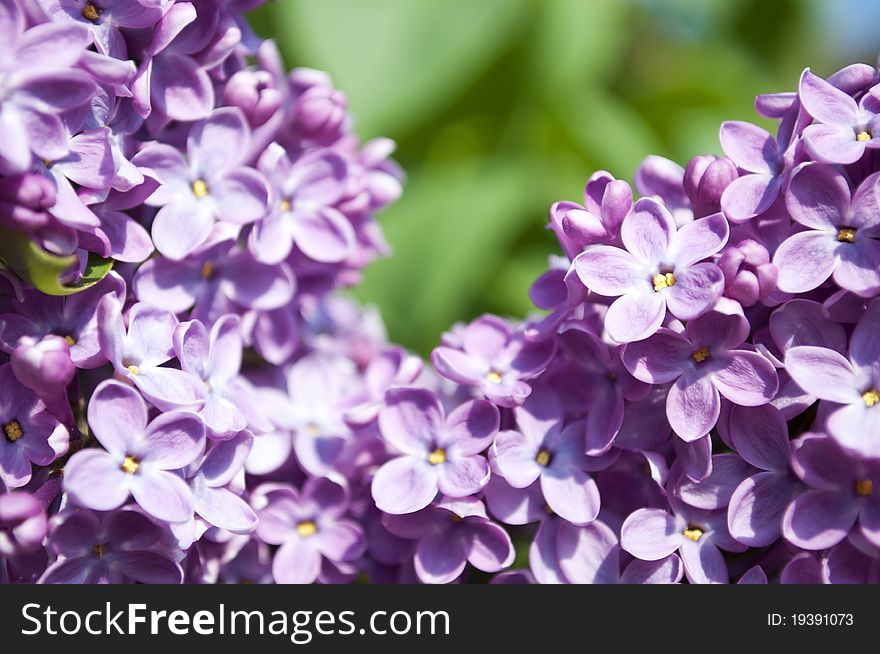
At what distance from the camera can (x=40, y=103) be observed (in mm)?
445

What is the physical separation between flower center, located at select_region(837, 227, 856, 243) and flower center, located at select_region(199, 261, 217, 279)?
1.13 ft

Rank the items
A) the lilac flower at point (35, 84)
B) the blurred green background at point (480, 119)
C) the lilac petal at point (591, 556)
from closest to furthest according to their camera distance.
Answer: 1. the lilac flower at point (35, 84)
2. the lilac petal at point (591, 556)
3. the blurred green background at point (480, 119)

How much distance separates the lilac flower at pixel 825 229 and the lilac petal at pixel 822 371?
35mm

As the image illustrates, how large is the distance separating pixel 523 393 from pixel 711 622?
150 millimetres

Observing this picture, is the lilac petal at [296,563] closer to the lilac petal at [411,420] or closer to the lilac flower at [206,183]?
the lilac petal at [411,420]

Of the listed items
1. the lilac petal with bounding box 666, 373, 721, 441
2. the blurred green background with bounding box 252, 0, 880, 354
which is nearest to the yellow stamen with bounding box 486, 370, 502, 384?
the lilac petal with bounding box 666, 373, 721, 441

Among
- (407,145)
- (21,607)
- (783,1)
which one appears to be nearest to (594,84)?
(407,145)

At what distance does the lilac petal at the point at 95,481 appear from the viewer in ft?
1.50

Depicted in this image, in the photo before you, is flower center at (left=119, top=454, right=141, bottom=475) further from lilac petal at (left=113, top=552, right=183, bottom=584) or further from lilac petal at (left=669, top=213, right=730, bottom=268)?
lilac petal at (left=669, top=213, right=730, bottom=268)

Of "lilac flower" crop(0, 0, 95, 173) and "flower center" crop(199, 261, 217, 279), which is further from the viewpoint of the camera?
"flower center" crop(199, 261, 217, 279)

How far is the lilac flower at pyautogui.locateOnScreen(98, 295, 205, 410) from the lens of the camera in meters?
0.49

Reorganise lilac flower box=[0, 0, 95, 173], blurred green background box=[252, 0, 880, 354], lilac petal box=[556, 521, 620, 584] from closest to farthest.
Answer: lilac flower box=[0, 0, 95, 173] < lilac petal box=[556, 521, 620, 584] < blurred green background box=[252, 0, 880, 354]

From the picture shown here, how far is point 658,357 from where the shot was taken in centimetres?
51

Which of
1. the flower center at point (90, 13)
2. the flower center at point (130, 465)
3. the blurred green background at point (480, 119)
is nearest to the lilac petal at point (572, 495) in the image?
the flower center at point (130, 465)
